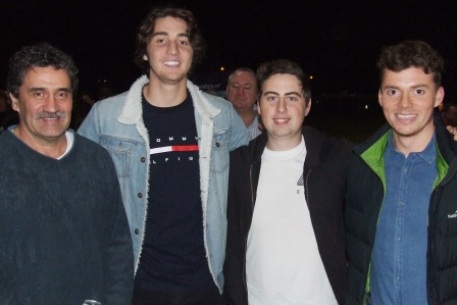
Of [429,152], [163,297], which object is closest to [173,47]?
[163,297]

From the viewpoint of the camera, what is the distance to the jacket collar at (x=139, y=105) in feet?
11.8

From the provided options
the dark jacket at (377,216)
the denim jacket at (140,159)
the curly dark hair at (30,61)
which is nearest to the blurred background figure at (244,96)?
the denim jacket at (140,159)

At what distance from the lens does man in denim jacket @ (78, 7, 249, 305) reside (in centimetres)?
352

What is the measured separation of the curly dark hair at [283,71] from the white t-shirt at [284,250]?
0.60m

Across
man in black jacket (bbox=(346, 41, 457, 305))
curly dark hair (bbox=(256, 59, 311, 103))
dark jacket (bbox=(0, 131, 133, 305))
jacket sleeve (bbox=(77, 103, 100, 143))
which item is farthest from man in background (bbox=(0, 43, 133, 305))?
man in black jacket (bbox=(346, 41, 457, 305))

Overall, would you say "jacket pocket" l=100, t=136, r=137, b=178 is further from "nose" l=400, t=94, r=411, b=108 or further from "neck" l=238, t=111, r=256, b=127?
"neck" l=238, t=111, r=256, b=127

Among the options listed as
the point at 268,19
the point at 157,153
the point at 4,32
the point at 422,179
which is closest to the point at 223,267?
the point at 157,153

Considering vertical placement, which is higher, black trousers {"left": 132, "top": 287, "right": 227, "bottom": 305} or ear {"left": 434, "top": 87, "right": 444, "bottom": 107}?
ear {"left": 434, "top": 87, "right": 444, "bottom": 107}

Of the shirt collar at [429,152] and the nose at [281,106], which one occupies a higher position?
the nose at [281,106]

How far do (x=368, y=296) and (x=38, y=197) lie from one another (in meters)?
2.00

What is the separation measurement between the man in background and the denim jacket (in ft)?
1.39

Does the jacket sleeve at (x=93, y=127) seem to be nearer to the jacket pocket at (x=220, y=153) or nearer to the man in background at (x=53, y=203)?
the man in background at (x=53, y=203)

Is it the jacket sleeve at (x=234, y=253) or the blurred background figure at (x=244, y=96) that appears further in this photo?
the blurred background figure at (x=244, y=96)

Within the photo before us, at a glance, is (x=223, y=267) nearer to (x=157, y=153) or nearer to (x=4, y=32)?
(x=157, y=153)
